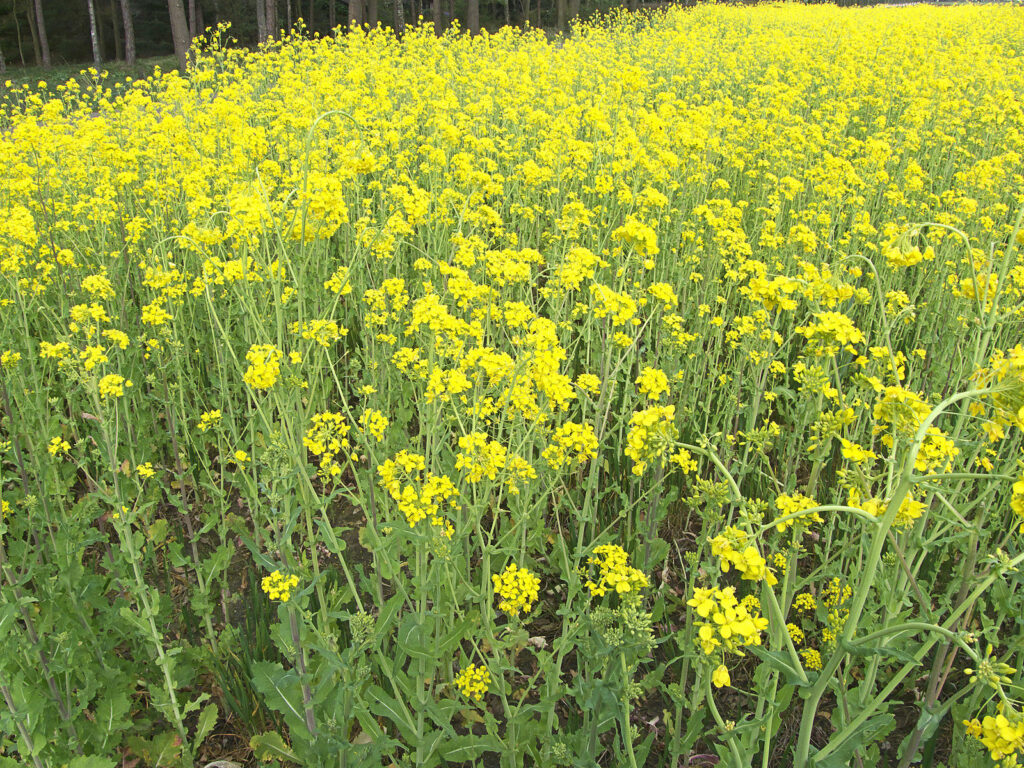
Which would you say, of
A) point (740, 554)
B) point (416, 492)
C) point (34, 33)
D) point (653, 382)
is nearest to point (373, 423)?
point (416, 492)

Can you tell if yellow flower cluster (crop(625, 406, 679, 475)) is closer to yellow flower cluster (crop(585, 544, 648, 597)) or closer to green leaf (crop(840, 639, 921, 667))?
yellow flower cluster (crop(585, 544, 648, 597))

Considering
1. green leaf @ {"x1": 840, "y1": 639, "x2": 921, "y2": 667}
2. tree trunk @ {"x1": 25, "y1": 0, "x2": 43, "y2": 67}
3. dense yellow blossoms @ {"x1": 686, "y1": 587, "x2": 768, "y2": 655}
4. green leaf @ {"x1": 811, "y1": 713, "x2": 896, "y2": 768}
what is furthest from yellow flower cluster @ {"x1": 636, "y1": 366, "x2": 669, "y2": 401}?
tree trunk @ {"x1": 25, "y1": 0, "x2": 43, "y2": 67}

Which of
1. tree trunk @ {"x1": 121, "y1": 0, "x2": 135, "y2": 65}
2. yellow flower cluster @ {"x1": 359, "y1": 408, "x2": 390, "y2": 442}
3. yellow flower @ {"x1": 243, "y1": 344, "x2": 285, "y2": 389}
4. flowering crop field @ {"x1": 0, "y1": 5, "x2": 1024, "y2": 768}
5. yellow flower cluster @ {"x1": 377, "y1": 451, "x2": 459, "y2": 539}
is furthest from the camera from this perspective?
tree trunk @ {"x1": 121, "y1": 0, "x2": 135, "y2": 65}

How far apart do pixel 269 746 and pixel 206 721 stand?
0.36 meters

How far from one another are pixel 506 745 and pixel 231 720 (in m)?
1.30

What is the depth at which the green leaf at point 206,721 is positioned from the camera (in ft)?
8.71

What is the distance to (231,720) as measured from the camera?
9.34ft

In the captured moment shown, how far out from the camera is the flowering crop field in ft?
6.59

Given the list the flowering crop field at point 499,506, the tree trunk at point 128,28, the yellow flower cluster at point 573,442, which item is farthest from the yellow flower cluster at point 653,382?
the tree trunk at point 128,28

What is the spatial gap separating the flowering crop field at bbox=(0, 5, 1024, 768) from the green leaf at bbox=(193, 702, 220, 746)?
0.09ft

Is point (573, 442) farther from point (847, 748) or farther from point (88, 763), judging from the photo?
point (88, 763)

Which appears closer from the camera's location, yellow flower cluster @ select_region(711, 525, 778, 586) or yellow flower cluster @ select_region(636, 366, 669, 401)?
yellow flower cluster @ select_region(711, 525, 778, 586)

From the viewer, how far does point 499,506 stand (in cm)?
329

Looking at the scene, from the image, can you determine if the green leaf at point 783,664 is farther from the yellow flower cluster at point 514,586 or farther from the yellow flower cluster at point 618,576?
the yellow flower cluster at point 514,586
